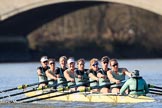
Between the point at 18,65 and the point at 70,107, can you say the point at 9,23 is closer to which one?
the point at 18,65

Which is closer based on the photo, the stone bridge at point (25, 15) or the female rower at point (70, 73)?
the female rower at point (70, 73)

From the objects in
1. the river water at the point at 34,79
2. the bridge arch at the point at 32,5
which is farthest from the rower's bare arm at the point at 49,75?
the bridge arch at the point at 32,5

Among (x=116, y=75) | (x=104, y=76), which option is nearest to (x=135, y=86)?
(x=116, y=75)

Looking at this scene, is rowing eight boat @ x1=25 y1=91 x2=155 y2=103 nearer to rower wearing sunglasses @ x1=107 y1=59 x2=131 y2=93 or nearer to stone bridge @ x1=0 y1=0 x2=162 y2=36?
rower wearing sunglasses @ x1=107 y1=59 x2=131 y2=93

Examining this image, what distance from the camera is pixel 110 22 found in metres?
58.2

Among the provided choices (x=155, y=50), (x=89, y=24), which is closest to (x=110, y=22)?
(x=89, y=24)

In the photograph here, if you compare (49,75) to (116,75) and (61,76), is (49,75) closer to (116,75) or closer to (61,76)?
(61,76)

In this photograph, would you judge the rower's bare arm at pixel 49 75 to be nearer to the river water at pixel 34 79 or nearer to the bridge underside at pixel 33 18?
the river water at pixel 34 79

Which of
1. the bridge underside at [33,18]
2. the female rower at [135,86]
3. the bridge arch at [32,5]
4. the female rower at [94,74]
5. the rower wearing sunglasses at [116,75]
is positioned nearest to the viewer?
the female rower at [135,86]

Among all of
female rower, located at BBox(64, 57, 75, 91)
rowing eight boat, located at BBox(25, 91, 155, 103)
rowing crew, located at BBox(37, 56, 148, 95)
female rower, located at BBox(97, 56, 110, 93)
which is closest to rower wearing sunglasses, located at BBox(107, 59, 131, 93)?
rowing crew, located at BBox(37, 56, 148, 95)

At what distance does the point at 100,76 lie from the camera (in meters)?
21.7

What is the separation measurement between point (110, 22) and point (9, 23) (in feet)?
49.3

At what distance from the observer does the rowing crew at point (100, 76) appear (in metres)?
20.2

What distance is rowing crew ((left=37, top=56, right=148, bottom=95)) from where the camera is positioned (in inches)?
796
